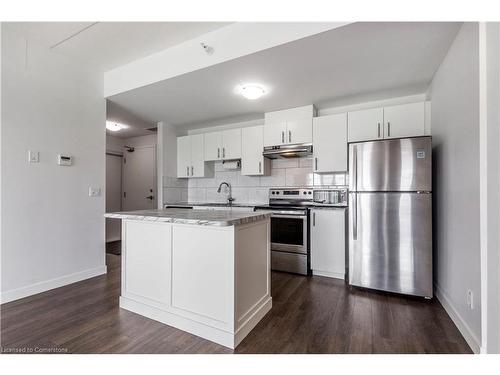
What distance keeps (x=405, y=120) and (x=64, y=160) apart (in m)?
3.93

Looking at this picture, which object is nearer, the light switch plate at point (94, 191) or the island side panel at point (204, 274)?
the island side panel at point (204, 274)

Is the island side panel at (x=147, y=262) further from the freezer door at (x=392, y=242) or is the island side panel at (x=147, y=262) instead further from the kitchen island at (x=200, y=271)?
the freezer door at (x=392, y=242)

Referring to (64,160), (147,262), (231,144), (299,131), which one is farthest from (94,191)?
(299,131)

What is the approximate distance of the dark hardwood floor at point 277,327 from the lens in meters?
1.58

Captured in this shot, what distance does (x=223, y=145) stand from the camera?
3986 millimetres

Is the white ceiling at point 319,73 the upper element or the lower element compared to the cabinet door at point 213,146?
upper

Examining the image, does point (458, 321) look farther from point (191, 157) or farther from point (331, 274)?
point (191, 157)

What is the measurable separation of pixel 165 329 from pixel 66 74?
2932 mm

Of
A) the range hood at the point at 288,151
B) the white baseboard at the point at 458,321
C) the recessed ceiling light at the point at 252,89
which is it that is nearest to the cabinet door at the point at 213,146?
the range hood at the point at 288,151

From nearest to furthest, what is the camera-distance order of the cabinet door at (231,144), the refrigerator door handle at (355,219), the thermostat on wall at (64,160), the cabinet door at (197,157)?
the refrigerator door handle at (355,219) → the thermostat on wall at (64,160) → the cabinet door at (231,144) → the cabinet door at (197,157)

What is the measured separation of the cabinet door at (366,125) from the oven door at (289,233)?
1.22 m

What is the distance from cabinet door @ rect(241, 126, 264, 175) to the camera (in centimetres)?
365
